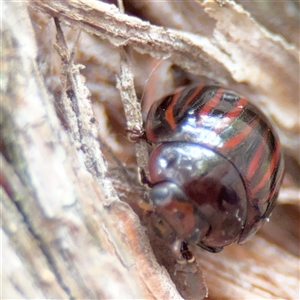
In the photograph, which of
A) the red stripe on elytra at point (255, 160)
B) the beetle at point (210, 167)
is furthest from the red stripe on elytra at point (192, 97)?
the red stripe on elytra at point (255, 160)

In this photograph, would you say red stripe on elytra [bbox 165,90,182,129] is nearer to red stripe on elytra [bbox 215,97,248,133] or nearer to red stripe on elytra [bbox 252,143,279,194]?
red stripe on elytra [bbox 215,97,248,133]

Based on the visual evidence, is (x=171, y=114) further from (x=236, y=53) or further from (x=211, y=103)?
(x=236, y=53)

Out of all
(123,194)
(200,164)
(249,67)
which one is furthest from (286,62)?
(123,194)

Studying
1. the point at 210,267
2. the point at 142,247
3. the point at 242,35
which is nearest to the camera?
the point at 142,247

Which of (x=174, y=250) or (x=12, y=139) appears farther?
(x=174, y=250)

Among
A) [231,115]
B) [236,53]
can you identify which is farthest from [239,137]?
[236,53]

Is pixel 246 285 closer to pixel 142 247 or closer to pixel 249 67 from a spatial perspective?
pixel 142 247
